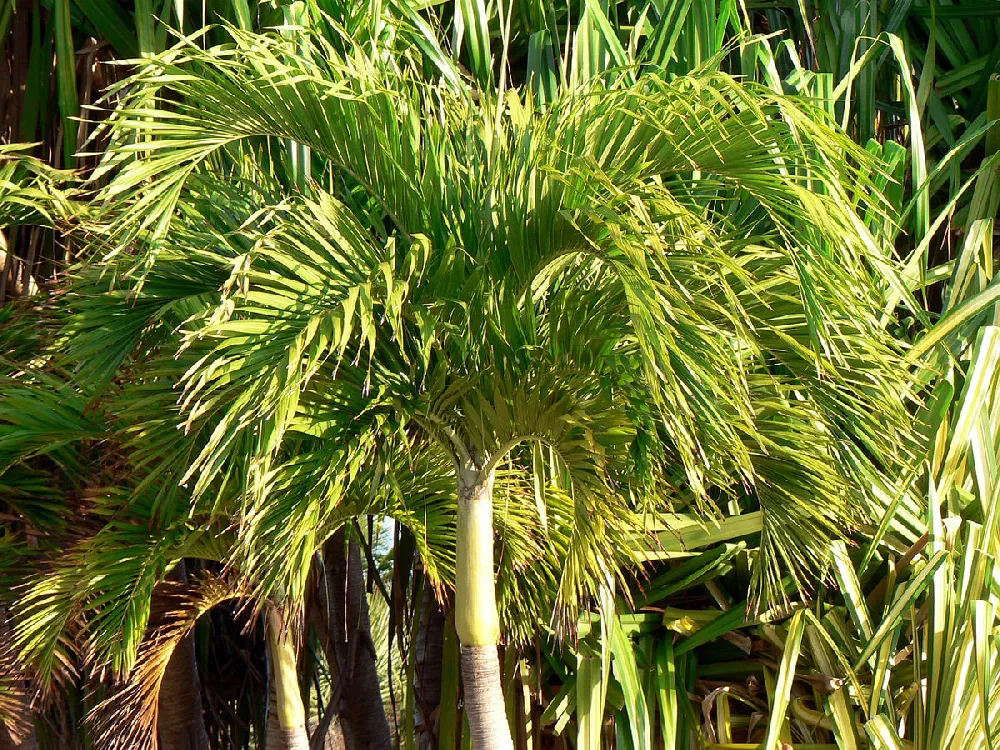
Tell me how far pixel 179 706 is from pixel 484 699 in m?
1.56

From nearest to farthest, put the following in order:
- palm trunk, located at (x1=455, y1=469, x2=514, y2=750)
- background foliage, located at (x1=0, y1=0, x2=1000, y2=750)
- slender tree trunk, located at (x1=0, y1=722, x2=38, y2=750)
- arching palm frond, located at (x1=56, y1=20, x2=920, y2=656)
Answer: arching palm frond, located at (x1=56, y1=20, x2=920, y2=656) → palm trunk, located at (x1=455, y1=469, x2=514, y2=750) → background foliage, located at (x1=0, y1=0, x2=1000, y2=750) → slender tree trunk, located at (x1=0, y1=722, x2=38, y2=750)

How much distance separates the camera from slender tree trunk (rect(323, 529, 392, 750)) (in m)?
3.21

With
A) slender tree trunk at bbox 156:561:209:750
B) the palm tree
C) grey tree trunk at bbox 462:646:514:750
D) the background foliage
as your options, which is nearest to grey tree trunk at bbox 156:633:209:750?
slender tree trunk at bbox 156:561:209:750

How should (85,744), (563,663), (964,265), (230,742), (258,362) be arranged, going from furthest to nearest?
(230,742) < (85,744) < (563,663) < (964,265) < (258,362)

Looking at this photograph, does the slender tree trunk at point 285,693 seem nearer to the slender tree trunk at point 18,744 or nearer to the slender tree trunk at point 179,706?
the slender tree trunk at point 179,706

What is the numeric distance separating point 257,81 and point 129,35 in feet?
5.96

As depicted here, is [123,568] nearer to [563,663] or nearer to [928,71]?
[563,663]

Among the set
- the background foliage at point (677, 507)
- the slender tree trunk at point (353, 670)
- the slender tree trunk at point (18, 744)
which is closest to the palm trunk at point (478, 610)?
the background foliage at point (677, 507)

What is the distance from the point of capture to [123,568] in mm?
2158

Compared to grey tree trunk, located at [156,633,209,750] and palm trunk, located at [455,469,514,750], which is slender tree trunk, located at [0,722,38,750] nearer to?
grey tree trunk, located at [156,633,209,750]

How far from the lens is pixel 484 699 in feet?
6.09

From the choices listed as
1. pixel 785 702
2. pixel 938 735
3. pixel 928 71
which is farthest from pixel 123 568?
pixel 928 71

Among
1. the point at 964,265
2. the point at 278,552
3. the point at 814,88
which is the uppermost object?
the point at 814,88

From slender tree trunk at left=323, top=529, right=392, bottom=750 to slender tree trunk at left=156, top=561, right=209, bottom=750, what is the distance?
436 millimetres
